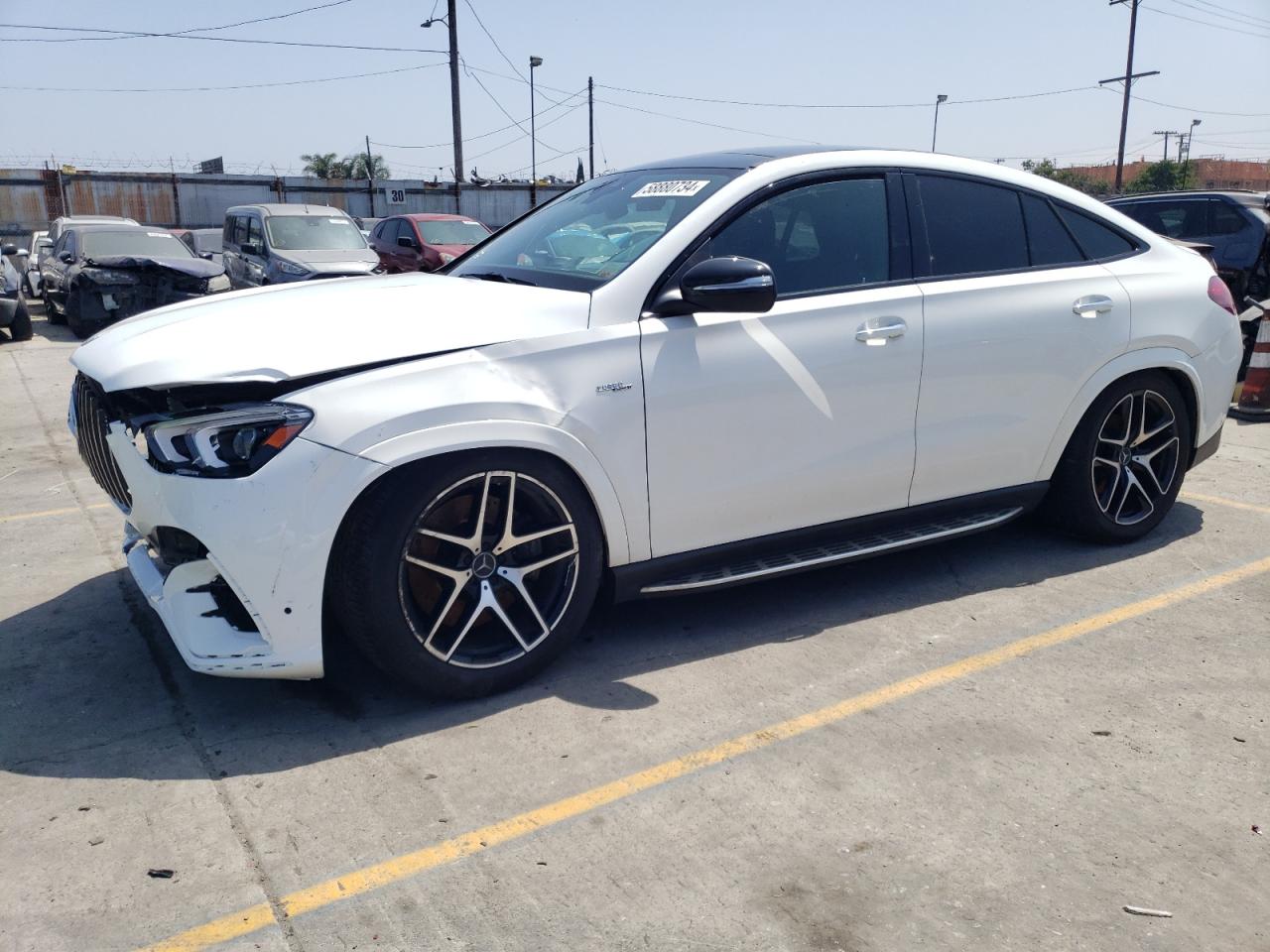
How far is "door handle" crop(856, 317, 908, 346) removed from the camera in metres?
3.89

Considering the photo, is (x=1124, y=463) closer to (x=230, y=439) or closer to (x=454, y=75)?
(x=230, y=439)

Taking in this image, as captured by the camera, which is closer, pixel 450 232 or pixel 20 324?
pixel 20 324

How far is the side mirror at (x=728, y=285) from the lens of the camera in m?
3.45

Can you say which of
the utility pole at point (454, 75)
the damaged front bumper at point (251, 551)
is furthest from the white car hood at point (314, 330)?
the utility pole at point (454, 75)

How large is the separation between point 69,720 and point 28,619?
103 centimetres

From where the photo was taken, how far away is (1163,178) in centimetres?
5581

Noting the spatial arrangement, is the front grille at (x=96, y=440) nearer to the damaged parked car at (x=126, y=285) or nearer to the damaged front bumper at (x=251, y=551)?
the damaged front bumper at (x=251, y=551)

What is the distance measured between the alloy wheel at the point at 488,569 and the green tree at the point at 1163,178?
187 ft

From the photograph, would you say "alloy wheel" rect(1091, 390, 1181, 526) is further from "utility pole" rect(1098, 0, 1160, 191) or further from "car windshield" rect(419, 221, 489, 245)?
"utility pole" rect(1098, 0, 1160, 191)

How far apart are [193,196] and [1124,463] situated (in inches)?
1415

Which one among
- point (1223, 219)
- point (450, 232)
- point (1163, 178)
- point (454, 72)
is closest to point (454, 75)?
point (454, 72)

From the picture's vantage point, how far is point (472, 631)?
11.3 ft

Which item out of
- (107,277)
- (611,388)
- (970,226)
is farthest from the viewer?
(107,277)

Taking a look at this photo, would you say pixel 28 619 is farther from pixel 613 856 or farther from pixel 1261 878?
pixel 1261 878
